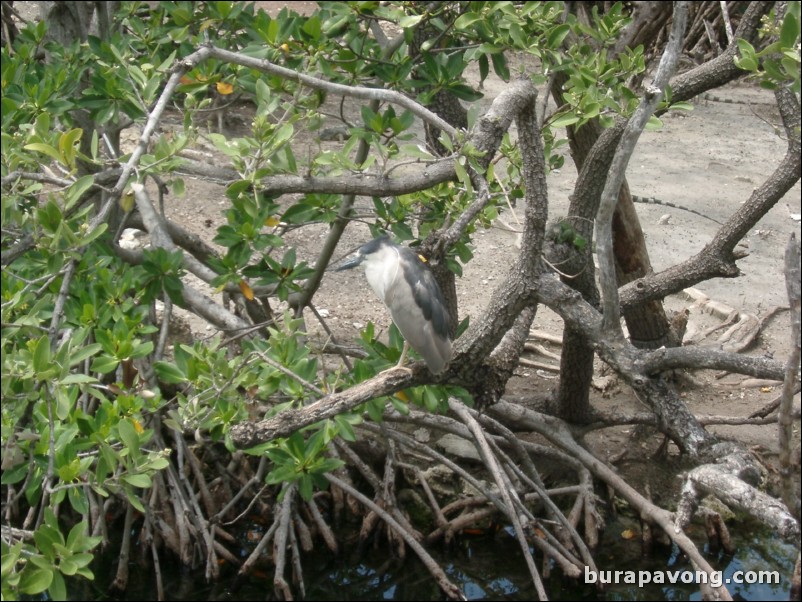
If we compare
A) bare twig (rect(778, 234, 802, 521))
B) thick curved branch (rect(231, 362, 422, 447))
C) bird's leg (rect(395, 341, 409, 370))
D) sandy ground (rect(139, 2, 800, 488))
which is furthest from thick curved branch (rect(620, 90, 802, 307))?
bare twig (rect(778, 234, 802, 521))

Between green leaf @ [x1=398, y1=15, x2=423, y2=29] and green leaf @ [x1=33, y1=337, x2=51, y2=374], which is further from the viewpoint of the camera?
green leaf @ [x1=398, y1=15, x2=423, y2=29]

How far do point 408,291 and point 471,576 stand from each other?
192cm

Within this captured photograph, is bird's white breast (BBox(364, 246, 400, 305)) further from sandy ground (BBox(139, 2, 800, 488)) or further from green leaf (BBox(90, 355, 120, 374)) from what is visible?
green leaf (BBox(90, 355, 120, 374))

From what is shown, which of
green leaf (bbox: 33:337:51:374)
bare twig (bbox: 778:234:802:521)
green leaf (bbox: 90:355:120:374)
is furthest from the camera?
green leaf (bbox: 90:355:120:374)

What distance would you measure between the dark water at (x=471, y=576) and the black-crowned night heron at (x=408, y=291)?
1.79 m

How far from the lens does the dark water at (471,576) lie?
504 centimetres

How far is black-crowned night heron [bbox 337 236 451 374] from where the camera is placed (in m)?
4.12

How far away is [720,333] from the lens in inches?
275

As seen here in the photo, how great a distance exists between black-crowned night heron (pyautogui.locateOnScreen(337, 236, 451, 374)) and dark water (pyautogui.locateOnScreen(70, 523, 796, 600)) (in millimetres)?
1789

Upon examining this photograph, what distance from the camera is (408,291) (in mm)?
4504

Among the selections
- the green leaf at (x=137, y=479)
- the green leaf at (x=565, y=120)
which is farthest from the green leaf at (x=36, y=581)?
the green leaf at (x=565, y=120)

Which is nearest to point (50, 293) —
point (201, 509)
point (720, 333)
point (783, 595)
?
point (201, 509)

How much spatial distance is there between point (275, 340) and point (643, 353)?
4.72ft

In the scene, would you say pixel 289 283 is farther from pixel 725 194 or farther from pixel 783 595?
pixel 725 194
